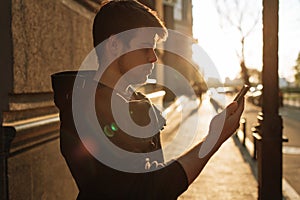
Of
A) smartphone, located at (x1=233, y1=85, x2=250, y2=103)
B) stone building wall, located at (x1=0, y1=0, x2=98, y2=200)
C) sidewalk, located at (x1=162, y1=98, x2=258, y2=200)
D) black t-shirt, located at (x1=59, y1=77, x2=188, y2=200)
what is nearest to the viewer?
black t-shirt, located at (x1=59, y1=77, x2=188, y2=200)

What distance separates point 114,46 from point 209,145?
52cm

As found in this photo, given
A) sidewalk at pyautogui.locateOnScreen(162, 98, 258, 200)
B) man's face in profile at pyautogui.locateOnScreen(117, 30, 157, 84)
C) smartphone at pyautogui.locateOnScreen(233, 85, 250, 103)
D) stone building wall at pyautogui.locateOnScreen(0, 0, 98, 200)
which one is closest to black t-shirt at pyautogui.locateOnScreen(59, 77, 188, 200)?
man's face in profile at pyautogui.locateOnScreen(117, 30, 157, 84)

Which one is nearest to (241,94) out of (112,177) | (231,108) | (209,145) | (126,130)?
(231,108)

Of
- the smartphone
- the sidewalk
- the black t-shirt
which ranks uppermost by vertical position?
the smartphone

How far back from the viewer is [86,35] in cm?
457

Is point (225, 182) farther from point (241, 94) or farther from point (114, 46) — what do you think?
point (114, 46)

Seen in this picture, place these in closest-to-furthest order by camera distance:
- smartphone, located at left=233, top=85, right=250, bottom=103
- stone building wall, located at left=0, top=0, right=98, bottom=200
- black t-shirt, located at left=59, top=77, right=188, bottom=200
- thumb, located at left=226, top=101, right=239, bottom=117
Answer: black t-shirt, located at left=59, top=77, right=188, bottom=200 < thumb, located at left=226, top=101, right=239, bottom=117 < smartphone, located at left=233, top=85, right=250, bottom=103 < stone building wall, located at left=0, top=0, right=98, bottom=200

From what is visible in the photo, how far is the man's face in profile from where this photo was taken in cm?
147

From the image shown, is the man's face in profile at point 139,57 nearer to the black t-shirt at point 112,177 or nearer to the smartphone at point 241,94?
the black t-shirt at point 112,177

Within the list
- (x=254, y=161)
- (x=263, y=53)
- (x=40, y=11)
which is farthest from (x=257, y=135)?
(x=254, y=161)

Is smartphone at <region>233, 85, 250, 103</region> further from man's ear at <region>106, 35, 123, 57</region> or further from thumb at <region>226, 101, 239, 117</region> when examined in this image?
man's ear at <region>106, 35, 123, 57</region>

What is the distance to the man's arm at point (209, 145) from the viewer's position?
1.32 meters

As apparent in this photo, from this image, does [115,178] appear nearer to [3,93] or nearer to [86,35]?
[3,93]

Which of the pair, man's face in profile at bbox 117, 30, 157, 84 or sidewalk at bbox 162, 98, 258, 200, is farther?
sidewalk at bbox 162, 98, 258, 200
